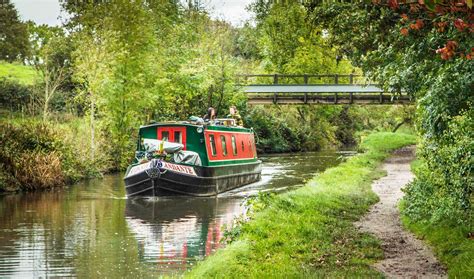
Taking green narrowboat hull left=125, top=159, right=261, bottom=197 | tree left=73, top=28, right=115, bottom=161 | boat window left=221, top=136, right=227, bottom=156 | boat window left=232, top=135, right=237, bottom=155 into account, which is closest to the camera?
green narrowboat hull left=125, top=159, right=261, bottom=197

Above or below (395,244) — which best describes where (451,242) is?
above

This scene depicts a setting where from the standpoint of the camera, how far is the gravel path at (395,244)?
29.0 ft

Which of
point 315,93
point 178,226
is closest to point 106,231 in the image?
point 178,226

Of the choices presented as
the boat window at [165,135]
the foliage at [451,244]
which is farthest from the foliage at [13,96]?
the foliage at [451,244]

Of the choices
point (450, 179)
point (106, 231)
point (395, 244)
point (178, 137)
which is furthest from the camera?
point (178, 137)

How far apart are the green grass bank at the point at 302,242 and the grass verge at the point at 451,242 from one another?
2.98 ft

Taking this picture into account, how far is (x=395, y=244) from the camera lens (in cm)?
1068

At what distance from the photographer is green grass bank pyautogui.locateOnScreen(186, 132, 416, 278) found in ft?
28.7

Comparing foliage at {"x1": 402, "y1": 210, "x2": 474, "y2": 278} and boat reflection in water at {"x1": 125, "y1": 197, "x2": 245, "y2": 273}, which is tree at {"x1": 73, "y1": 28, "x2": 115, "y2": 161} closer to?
boat reflection in water at {"x1": 125, "y1": 197, "x2": 245, "y2": 273}

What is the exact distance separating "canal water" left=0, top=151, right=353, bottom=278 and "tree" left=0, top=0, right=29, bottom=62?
1275 inches

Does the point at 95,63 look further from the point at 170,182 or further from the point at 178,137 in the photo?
the point at 170,182

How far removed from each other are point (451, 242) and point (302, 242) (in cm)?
227

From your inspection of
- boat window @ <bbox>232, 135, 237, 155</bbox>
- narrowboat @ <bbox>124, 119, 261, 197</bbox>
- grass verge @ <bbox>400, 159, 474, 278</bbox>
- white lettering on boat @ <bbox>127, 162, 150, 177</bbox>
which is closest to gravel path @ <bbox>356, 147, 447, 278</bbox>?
grass verge @ <bbox>400, 159, 474, 278</bbox>

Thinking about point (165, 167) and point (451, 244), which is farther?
point (165, 167)
